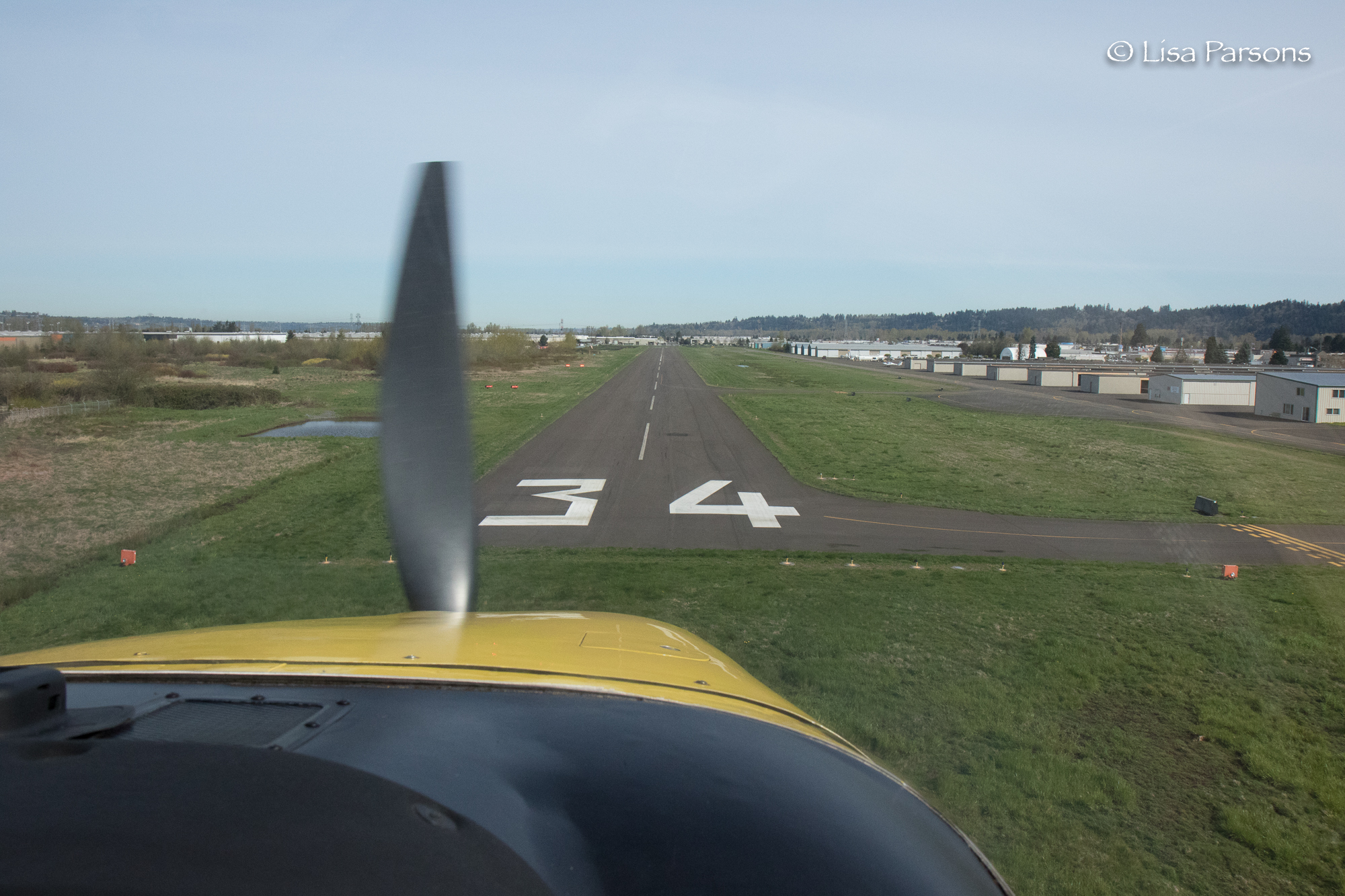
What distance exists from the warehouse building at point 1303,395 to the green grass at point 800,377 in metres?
23.6

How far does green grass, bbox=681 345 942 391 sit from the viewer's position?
52.2 meters

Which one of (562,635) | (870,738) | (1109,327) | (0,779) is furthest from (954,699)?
(1109,327)

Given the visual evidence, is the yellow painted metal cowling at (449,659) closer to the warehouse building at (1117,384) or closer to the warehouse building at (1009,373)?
the warehouse building at (1117,384)

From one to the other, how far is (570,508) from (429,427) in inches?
485

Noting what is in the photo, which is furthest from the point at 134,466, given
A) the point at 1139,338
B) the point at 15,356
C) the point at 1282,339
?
the point at 1139,338

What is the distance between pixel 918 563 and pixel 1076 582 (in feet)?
7.31

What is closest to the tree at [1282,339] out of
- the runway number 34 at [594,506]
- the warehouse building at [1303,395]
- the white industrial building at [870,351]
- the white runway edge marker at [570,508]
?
the warehouse building at [1303,395]

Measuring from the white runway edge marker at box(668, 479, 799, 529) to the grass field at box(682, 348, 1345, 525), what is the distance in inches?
94.4

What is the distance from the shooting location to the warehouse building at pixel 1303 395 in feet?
80.7

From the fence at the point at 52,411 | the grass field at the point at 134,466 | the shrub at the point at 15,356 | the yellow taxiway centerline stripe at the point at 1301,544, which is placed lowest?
the yellow taxiway centerline stripe at the point at 1301,544

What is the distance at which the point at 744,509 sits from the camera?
15.6m

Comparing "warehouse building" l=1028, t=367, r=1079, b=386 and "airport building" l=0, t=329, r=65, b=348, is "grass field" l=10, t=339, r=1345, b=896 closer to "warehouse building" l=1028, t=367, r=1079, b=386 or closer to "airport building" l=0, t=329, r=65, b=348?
"airport building" l=0, t=329, r=65, b=348

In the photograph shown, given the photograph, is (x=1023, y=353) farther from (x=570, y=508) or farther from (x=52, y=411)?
(x=52, y=411)

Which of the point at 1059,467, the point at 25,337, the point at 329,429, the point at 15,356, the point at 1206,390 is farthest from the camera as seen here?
the point at 1206,390
